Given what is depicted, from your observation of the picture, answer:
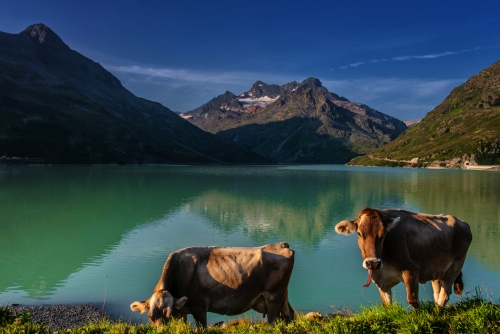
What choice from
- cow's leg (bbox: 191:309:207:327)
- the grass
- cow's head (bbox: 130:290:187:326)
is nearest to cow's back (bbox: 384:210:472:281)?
the grass

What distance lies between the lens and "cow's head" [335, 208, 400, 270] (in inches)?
403

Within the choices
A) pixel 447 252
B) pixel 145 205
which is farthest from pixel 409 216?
pixel 145 205

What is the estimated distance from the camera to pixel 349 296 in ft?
72.7

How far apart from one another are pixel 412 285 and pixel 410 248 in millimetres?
1191

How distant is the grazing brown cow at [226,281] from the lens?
11.8 metres

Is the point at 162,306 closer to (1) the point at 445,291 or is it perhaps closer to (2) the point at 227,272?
(2) the point at 227,272

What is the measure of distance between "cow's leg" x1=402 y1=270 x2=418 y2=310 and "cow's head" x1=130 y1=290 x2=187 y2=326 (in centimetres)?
694

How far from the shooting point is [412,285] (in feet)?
35.7

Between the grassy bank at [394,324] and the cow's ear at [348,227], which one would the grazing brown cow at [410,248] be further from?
the grassy bank at [394,324]

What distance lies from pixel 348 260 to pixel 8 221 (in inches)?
1652

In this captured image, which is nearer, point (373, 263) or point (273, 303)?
point (373, 263)

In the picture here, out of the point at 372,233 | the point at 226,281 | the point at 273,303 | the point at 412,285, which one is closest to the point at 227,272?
the point at 226,281

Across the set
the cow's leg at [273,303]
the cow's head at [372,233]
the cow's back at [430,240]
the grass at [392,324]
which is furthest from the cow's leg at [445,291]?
the cow's leg at [273,303]

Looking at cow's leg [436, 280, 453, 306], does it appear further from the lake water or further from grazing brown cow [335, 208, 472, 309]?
the lake water
